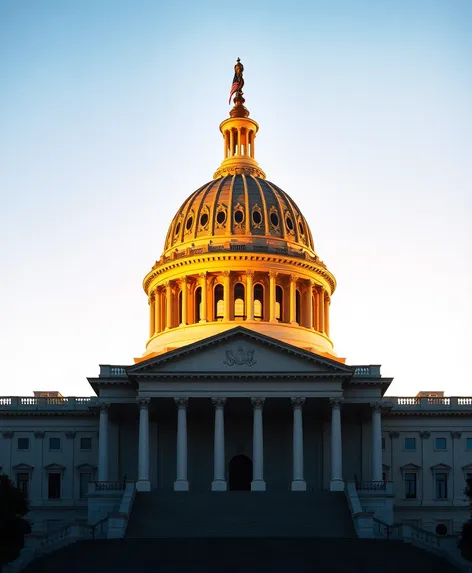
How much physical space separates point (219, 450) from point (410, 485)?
19597 millimetres

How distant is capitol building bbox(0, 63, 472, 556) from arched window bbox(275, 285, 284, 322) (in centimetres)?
11

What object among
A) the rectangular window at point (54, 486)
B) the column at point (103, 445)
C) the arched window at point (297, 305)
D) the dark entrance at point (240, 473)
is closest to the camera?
the column at point (103, 445)

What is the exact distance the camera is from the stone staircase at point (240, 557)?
67.9 metres

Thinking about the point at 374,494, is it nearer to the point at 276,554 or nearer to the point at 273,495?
the point at 273,495

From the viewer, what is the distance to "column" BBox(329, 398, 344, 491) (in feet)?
296

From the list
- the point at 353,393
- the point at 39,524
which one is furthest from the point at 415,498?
the point at 39,524

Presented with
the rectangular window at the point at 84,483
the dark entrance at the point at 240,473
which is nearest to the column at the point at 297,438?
the dark entrance at the point at 240,473

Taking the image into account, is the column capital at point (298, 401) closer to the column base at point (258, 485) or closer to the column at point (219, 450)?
the column at point (219, 450)

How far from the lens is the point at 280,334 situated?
109438 mm

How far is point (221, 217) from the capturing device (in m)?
117

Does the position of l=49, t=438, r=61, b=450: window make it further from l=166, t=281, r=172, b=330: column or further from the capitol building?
l=166, t=281, r=172, b=330: column

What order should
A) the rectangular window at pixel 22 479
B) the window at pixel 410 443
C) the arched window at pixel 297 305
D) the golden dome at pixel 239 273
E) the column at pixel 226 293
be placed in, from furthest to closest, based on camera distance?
the arched window at pixel 297 305, the golden dome at pixel 239 273, the column at pixel 226 293, the window at pixel 410 443, the rectangular window at pixel 22 479

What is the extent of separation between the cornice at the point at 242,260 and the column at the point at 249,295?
51.2 inches

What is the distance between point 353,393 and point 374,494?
425 inches
